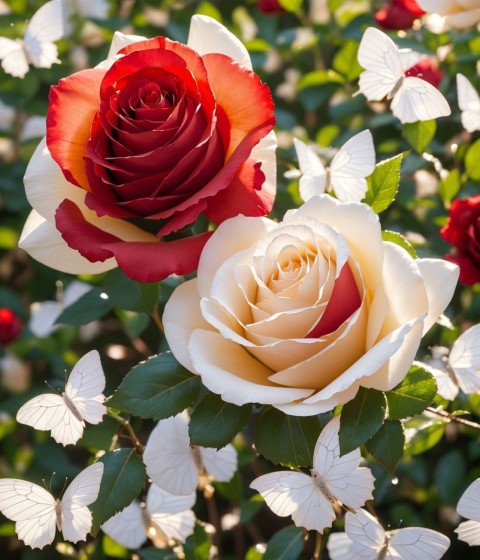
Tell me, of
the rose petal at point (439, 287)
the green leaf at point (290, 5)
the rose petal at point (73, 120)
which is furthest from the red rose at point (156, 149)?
the green leaf at point (290, 5)

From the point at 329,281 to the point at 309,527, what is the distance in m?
0.16

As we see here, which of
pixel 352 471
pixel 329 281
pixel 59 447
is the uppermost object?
pixel 329 281

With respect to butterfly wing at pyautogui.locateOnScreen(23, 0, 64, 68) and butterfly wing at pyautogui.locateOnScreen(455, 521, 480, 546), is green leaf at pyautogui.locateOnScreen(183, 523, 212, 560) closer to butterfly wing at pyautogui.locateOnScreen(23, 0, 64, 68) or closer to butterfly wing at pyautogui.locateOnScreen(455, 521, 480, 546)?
butterfly wing at pyautogui.locateOnScreen(455, 521, 480, 546)

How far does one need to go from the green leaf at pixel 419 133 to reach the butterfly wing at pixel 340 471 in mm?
309

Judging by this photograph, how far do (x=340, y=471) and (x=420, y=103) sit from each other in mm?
293

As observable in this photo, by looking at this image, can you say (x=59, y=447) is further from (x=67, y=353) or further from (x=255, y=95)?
(x=255, y=95)

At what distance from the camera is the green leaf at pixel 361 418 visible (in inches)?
20.8

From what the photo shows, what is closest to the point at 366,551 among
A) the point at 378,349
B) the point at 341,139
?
the point at 378,349

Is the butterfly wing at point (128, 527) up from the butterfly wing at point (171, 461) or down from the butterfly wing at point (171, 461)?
down

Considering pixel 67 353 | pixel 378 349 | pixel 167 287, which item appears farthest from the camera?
pixel 67 353

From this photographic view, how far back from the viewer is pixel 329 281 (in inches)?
20.6

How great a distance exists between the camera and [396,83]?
662 millimetres

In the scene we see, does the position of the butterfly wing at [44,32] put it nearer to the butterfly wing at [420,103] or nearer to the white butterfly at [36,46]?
the white butterfly at [36,46]

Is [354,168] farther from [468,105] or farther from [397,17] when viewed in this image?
[397,17]
